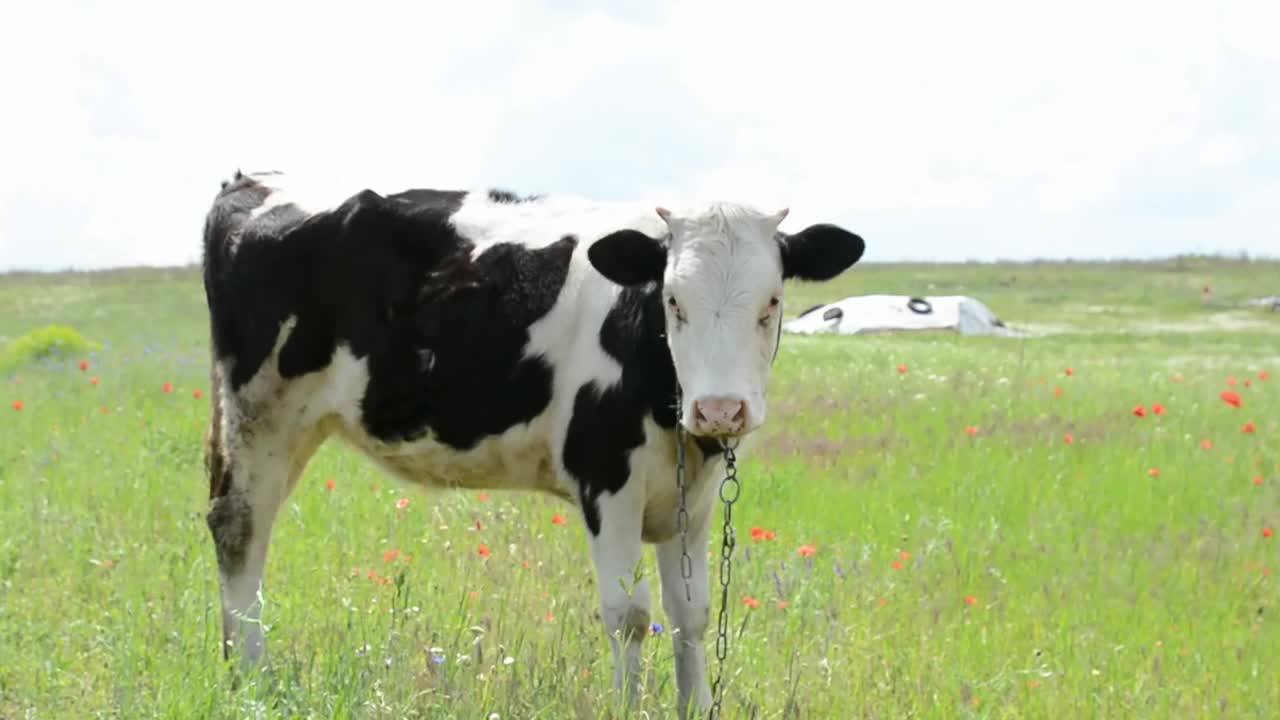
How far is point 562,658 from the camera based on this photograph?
5758 millimetres

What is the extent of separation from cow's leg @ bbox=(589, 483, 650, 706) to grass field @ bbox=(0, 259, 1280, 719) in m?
0.21

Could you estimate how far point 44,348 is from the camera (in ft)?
75.5

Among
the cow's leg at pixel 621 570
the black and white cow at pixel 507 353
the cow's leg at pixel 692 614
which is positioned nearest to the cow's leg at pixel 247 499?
the black and white cow at pixel 507 353

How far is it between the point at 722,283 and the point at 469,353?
1663 millimetres

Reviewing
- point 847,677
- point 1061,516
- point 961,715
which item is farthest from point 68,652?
point 1061,516

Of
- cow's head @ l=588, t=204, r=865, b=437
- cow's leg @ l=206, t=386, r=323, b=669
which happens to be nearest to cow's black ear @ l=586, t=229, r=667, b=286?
cow's head @ l=588, t=204, r=865, b=437

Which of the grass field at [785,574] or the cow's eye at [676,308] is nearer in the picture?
the cow's eye at [676,308]

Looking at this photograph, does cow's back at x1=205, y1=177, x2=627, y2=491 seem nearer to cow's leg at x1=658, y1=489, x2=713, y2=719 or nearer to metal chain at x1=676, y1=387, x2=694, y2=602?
metal chain at x1=676, y1=387, x2=694, y2=602

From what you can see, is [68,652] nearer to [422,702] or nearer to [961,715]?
[422,702]

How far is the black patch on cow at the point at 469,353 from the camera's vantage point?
637 cm

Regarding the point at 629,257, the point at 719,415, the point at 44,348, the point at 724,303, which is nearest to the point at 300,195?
the point at 629,257

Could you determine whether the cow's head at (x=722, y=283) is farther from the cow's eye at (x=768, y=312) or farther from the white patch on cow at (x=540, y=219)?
the white patch on cow at (x=540, y=219)

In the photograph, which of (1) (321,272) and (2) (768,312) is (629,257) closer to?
(2) (768,312)

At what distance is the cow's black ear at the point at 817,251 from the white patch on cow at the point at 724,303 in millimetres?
149
